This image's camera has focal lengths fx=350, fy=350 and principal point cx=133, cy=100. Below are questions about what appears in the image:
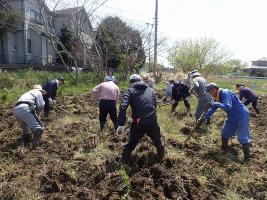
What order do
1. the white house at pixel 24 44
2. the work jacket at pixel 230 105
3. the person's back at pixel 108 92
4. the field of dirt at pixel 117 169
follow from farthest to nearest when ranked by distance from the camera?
1. the white house at pixel 24 44
2. the person's back at pixel 108 92
3. the work jacket at pixel 230 105
4. the field of dirt at pixel 117 169

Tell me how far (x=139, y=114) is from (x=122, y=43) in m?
16.2

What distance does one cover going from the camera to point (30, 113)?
6.17m

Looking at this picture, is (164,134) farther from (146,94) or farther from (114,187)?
(114,187)

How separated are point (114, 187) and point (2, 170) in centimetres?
178

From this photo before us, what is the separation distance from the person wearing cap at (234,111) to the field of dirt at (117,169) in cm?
43

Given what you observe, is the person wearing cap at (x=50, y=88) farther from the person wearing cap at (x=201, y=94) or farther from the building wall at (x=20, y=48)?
the building wall at (x=20, y=48)

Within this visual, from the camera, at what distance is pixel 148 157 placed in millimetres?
5762

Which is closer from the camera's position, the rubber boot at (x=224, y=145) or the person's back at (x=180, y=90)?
the rubber boot at (x=224, y=145)

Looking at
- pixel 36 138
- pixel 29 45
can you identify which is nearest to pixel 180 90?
pixel 36 138

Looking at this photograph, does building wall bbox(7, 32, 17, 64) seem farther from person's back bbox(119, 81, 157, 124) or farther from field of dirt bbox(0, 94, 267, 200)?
person's back bbox(119, 81, 157, 124)

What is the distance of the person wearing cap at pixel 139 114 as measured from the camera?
17.5 feet

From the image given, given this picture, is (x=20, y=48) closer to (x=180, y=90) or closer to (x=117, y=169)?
(x=180, y=90)

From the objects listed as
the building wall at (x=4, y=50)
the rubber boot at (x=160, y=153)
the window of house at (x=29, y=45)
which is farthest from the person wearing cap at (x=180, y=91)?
the window of house at (x=29, y=45)

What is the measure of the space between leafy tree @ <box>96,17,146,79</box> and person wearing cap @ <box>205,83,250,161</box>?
13259mm
